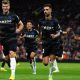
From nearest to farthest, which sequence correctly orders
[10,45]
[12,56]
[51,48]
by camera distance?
[12,56]
[10,45]
[51,48]

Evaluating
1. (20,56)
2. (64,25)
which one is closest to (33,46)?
(20,56)

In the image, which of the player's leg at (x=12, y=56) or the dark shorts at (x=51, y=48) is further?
the dark shorts at (x=51, y=48)

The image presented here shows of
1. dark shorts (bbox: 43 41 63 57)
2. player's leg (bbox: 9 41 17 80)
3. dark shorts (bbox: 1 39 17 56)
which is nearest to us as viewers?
player's leg (bbox: 9 41 17 80)

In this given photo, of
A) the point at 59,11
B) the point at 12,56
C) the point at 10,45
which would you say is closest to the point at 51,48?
the point at 10,45

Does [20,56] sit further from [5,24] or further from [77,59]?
[5,24]

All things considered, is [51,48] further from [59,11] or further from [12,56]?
[59,11]

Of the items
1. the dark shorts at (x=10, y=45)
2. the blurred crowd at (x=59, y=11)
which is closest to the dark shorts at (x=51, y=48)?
the dark shorts at (x=10, y=45)

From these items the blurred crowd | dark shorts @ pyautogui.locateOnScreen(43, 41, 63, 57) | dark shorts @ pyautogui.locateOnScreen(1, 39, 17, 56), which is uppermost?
dark shorts @ pyautogui.locateOnScreen(1, 39, 17, 56)

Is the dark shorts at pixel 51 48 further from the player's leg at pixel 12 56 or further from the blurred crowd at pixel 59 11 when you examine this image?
the blurred crowd at pixel 59 11

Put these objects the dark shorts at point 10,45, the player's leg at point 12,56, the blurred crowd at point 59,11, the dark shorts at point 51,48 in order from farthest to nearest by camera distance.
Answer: the blurred crowd at point 59,11
the dark shorts at point 51,48
the dark shorts at point 10,45
the player's leg at point 12,56

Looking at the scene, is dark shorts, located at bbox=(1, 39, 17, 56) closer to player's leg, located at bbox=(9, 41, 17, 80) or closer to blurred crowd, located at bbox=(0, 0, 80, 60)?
player's leg, located at bbox=(9, 41, 17, 80)

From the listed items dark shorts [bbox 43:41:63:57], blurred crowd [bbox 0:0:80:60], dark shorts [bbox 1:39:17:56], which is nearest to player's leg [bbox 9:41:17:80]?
dark shorts [bbox 1:39:17:56]

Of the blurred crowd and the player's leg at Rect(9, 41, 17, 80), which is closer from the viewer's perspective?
the player's leg at Rect(9, 41, 17, 80)

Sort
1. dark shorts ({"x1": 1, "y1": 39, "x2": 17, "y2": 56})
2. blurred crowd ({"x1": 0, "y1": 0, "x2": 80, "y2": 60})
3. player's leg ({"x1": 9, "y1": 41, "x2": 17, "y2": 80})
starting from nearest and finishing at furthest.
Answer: player's leg ({"x1": 9, "y1": 41, "x2": 17, "y2": 80}) → dark shorts ({"x1": 1, "y1": 39, "x2": 17, "y2": 56}) → blurred crowd ({"x1": 0, "y1": 0, "x2": 80, "y2": 60})
